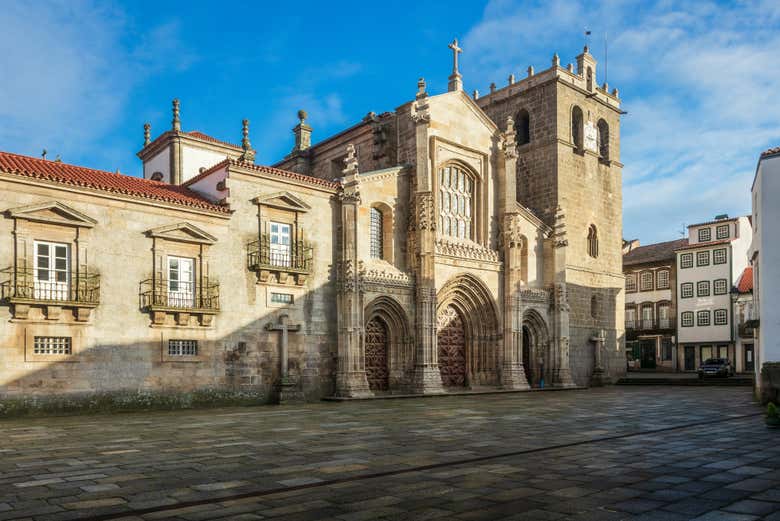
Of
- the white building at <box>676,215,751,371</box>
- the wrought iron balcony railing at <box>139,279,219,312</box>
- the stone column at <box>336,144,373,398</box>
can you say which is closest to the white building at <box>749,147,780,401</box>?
the stone column at <box>336,144,373,398</box>

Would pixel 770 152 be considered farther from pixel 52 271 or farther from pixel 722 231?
pixel 722 231

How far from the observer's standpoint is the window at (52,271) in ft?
68.7

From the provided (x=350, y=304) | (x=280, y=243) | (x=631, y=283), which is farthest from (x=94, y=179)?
(x=631, y=283)

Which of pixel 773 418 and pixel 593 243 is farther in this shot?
pixel 593 243

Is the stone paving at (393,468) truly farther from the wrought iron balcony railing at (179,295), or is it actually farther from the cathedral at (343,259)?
the wrought iron balcony railing at (179,295)

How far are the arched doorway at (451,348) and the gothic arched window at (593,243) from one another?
11.6 metres

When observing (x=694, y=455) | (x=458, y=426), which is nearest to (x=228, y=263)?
(x=458, y=426)

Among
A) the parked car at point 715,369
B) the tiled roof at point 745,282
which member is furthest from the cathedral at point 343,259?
the tiled roof at point 745,282

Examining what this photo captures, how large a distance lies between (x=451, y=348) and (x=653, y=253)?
129 feet

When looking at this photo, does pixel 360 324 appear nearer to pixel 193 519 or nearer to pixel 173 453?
pixel 173 453

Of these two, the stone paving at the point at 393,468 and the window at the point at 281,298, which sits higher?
the window at the point at 281,298

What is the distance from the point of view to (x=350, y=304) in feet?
91.1

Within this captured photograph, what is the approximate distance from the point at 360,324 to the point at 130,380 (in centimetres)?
912

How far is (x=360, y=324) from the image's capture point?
27953mm
